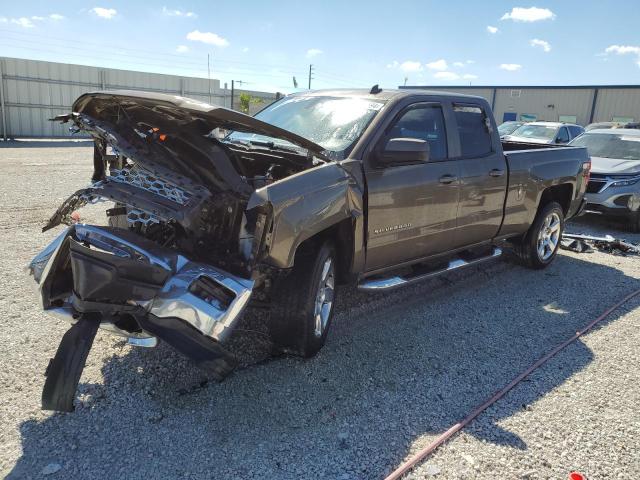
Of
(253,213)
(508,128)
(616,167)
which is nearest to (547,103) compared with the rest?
(508,128)

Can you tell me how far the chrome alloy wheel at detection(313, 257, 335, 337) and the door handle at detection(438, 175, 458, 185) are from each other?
→ 54.4 inches

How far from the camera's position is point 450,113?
5.04 meters

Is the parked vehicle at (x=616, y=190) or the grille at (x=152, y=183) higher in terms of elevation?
the grille at (x=152, y=183)

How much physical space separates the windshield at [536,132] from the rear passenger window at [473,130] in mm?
10790

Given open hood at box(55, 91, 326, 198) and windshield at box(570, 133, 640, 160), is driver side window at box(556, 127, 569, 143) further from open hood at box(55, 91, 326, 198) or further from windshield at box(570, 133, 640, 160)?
open hood at box(55, 91, 326, 198)

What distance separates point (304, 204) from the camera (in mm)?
3402

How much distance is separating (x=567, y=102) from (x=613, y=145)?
3046 cm

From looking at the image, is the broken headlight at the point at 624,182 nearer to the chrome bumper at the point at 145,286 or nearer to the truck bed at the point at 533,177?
the truck bed at the point at 533,177

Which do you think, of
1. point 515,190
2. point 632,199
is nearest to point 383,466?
point 515,190

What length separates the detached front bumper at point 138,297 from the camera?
2738mm

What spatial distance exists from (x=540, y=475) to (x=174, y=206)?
8.02 ft

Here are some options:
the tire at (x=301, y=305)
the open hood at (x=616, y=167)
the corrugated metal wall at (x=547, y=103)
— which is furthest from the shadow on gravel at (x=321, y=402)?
the corrugated metal wall at (x=547, y=103)

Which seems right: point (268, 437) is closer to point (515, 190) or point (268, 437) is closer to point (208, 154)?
point (208, 154)

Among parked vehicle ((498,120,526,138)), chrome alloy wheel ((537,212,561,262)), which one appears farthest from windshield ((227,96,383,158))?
parked vehicle ((498,120,526,138))
